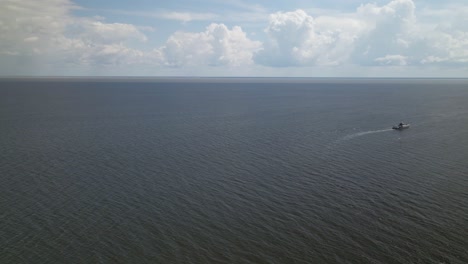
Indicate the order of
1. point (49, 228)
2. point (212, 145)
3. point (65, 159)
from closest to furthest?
point (49, 228) → point (65, 159) → point (212, 145)

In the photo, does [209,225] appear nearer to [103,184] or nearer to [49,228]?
[49,228]

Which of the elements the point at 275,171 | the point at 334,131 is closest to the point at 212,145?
the point at 275,171

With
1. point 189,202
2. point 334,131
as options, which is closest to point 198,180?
point 189,202

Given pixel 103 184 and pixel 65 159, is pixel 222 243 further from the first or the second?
pixel 65 159

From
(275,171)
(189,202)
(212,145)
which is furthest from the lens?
(212,145)

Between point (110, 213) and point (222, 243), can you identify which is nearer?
point (222, 243)

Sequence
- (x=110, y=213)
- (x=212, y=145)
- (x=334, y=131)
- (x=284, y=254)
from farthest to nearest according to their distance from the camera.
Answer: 1. (x=334, y=131)
2. (x=212, y=145)
3. (x=110, y=213)
4. (x=284, y=254)

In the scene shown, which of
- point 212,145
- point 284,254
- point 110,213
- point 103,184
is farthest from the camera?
point 212,145

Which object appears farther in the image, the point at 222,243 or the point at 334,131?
the point at 334,131
